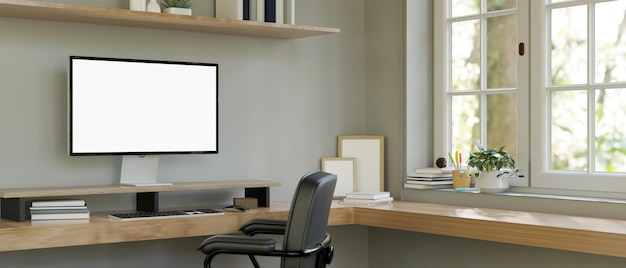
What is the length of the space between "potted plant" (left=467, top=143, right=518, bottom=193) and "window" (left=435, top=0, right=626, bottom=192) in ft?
0.24

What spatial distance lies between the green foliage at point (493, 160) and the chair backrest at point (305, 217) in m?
1.38

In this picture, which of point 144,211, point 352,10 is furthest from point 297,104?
point 144,211

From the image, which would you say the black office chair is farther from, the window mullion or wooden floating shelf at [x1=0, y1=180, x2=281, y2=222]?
the window mullion

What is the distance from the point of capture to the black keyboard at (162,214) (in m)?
3.90

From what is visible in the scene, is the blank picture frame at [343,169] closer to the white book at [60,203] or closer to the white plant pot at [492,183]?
the white plant pot at [492,183]

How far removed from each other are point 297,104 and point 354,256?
0.99m

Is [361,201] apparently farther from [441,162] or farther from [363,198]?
[441,162]

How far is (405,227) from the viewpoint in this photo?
428 cm

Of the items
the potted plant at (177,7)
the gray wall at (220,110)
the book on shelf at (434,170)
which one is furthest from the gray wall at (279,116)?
the potted plant at (177,7)

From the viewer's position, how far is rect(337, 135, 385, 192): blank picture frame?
504 cm

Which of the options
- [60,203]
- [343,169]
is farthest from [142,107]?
[343,169]

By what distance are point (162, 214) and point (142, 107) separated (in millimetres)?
540

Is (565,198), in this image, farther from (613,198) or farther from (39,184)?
(39,184)

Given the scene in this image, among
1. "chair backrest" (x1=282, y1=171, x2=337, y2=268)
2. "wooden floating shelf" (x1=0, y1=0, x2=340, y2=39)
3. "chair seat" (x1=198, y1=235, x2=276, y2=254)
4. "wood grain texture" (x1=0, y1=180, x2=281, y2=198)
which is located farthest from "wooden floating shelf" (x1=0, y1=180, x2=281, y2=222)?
"chair backrest" (x1=282, y1=171, x2=337, y2=268)
